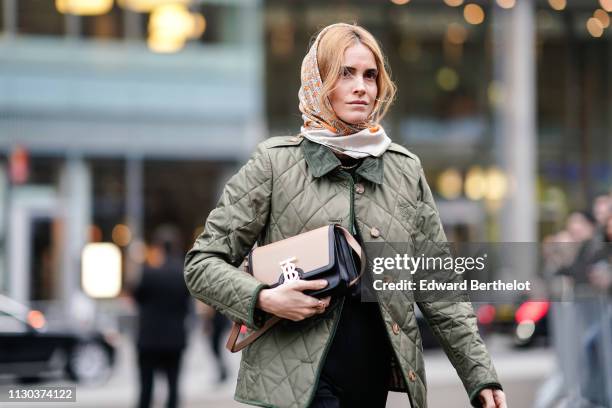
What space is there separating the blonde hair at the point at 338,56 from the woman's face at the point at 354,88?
0.06ft

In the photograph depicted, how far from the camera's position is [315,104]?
318 centimetres

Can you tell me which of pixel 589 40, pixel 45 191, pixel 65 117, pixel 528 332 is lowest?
pixel 528 332

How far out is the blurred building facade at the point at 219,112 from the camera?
20953 mm

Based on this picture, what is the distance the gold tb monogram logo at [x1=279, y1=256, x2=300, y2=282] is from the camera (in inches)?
116

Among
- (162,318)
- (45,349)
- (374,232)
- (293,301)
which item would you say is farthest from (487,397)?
(45,349)

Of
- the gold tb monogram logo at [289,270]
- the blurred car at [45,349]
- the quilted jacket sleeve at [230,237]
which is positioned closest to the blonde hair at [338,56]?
the quilted jacket sleeve at [230,237]

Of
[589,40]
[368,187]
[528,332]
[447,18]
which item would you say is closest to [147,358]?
[368,187]

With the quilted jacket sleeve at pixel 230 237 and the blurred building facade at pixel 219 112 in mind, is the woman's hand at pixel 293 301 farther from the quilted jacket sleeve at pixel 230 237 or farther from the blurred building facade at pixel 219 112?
the blurred building facade at pixel 219 112

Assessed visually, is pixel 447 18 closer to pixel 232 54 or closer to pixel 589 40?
pixel 589 40

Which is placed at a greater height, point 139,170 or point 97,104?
point 97,104

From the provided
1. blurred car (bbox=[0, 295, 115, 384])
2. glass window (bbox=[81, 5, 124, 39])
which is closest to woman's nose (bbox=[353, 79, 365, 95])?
blurred car (bbox=[0, 295, 115, 384])

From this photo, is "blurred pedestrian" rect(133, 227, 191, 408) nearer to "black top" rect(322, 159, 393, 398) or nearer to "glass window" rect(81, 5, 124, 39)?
→ "black top" rect(322, 159, 393, 398)

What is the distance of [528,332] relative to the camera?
16.6m

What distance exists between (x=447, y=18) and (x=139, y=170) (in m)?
8.99
